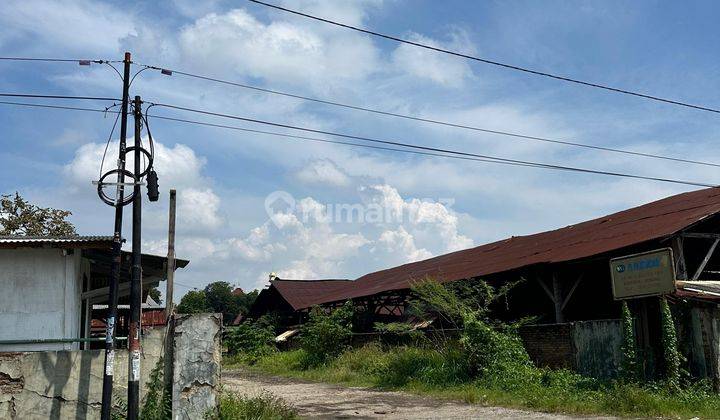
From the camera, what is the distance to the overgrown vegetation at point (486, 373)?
1224cm

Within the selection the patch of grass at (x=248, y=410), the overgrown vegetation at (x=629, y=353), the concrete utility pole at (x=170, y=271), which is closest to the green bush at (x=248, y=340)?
the concrete utility pole at (x=170, y=271)

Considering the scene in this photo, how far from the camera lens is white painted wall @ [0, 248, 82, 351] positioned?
39.1ft

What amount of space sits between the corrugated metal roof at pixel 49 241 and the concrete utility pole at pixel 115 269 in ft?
1.53

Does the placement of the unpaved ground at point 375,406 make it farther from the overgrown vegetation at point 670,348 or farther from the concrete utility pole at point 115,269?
the concrete utility pole at point 115,269

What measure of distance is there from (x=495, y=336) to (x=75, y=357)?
32.4ft

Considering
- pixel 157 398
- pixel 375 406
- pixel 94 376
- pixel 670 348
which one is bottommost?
pixel 375 406

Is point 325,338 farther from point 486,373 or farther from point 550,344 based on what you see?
point 550,344

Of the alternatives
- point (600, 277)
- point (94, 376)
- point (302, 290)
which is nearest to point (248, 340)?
point (302, 290)

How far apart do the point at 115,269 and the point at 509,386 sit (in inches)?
351

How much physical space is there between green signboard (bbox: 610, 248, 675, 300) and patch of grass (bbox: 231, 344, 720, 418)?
1881 mm

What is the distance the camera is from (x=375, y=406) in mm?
14484

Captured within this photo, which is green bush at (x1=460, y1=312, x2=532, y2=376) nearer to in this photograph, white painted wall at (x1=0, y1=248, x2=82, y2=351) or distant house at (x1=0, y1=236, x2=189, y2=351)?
distant house at (x1=0, y1=236, x2=189, y2=351)

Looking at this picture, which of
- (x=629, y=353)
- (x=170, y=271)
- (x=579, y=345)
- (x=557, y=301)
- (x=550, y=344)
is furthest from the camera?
(x=557, y=301)

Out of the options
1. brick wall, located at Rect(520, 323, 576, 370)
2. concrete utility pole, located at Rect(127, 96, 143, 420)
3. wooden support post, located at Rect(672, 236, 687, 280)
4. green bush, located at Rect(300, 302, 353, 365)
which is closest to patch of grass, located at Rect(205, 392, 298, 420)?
concrete utility pole, located at Rect(127, 96, 143, 420)
